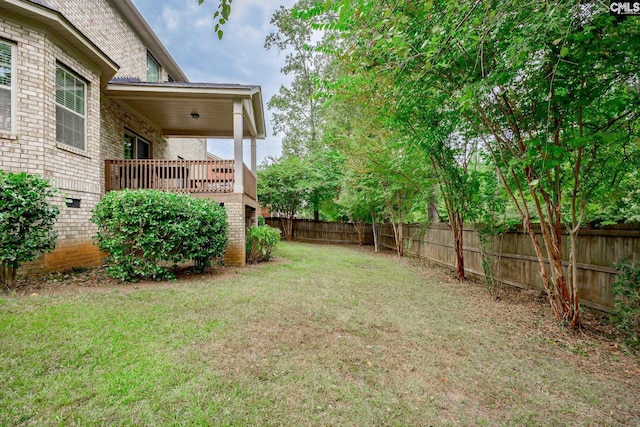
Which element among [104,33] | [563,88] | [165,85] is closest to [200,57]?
[104,33]

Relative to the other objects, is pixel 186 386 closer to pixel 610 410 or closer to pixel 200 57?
pixel 610 410

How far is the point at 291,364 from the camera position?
295cm

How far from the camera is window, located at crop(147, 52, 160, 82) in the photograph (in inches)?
470

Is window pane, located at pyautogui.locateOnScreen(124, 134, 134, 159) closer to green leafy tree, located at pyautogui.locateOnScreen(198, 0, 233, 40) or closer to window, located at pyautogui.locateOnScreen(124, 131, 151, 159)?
window, located at pyautogui.locateOnScreen(124, 131, 151, 159)

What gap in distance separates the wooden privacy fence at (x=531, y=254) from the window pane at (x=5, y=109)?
976 cm

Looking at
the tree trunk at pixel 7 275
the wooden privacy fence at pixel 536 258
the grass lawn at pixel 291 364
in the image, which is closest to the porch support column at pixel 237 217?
the grass lawn at pixel 291 364

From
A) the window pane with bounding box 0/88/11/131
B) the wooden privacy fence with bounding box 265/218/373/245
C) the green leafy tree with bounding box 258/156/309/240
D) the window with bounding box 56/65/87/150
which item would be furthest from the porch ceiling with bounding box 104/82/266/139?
the wooden privacy fence with bounding box 265/218/373/245

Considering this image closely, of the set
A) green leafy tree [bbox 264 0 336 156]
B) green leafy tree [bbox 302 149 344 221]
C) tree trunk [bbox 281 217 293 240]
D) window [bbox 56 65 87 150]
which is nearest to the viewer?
window [bbox 56 65 87 150]

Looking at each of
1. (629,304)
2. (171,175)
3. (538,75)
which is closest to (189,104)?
(171,175)

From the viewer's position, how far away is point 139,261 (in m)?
5.70

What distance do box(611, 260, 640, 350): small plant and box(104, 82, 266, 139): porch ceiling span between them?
828 centimetres

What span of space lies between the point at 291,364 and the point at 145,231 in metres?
4.16

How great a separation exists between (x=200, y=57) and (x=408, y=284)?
792 inches

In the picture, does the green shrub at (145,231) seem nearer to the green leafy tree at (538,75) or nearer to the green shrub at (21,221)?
the green shrub at (21,221)
